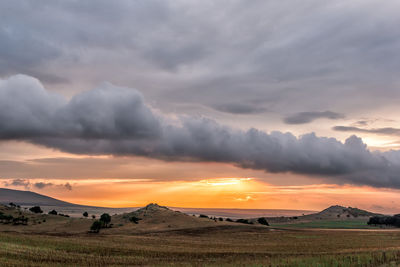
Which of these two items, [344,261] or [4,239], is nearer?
[344,261]

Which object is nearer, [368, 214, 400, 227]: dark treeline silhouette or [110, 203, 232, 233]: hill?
[110, 203, 232, 233]: hill

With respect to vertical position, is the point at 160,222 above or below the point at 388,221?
below

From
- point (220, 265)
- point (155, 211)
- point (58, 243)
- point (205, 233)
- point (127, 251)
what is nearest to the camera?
point (220, 265)

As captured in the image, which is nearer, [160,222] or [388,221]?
[160,222]

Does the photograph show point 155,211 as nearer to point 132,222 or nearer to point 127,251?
point 132,222

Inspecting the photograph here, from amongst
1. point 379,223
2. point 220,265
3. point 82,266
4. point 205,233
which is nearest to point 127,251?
point 82,266

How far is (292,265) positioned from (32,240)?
163 ft

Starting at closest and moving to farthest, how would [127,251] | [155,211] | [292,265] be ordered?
[292,265] → [127,251] → [155,211]

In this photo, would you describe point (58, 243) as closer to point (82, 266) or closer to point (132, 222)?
point (82, 266)

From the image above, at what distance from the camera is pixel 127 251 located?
60.3m

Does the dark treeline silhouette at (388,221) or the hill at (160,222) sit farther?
the dark treeline silhouette at (388,221)

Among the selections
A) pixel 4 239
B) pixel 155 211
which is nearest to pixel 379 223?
pixel 155 211

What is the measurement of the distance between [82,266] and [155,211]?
131901mm

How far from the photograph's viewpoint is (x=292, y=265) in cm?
4322
